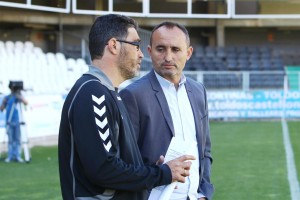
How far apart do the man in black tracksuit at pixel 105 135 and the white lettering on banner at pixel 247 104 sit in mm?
26224

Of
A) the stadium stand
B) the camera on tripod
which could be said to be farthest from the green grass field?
the stadium stand

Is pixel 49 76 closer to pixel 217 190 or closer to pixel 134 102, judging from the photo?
pixel 217 190

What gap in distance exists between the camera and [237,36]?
1665 inches

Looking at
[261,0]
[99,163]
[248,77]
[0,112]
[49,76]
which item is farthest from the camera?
[261,0]

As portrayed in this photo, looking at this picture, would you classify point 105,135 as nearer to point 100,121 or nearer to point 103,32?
point 100,121

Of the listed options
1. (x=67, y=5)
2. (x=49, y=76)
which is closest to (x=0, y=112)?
(x=49, y=76)

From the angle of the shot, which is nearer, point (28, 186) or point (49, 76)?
point (28, 186)

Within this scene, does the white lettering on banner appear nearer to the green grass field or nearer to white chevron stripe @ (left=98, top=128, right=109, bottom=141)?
the green grass field

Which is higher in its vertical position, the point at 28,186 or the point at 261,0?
the point at 261,0

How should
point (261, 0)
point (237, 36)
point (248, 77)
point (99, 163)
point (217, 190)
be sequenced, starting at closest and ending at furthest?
point (99, 163) < point (217, 190) < point (248, 77) < point (261, 0) < point (237, 36)

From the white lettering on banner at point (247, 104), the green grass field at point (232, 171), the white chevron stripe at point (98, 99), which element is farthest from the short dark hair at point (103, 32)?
the white lettering on banner at point (247, 104)

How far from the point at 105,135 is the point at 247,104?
26868 millimetres

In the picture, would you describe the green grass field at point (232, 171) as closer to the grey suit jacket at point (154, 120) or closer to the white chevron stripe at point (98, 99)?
the grey suit jacket at point (154, 120)

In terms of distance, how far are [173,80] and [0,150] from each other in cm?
1416
